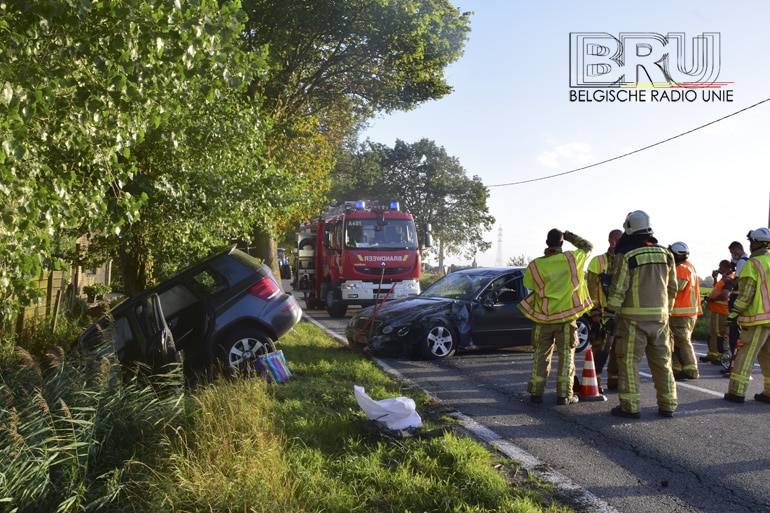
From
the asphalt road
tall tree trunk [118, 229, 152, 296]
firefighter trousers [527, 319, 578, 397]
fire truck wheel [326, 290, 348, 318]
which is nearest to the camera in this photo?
the asphalt road

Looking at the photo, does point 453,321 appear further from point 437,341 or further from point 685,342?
point 685,342

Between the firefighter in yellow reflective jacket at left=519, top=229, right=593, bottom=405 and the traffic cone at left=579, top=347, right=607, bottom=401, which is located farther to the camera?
the traffic cone at left=579, top=347, right=607, bottom=401

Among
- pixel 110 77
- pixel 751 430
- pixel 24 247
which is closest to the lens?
pixel 110 77

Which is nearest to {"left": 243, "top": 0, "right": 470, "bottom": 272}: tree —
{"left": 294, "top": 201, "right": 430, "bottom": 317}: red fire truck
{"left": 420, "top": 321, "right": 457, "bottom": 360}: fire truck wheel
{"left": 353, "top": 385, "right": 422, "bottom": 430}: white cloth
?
{"left": 294, "top": 201, "right": 430, "bottom": 317}: red fire truck

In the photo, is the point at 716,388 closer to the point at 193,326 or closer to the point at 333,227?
the point at 193,326

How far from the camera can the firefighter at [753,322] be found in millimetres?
6789

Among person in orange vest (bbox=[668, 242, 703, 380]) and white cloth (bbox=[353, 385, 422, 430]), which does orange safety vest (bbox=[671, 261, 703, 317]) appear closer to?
person in orange vest (bbox=[668, 242, 703, 380])

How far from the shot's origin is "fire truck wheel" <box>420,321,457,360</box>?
9.49 meters

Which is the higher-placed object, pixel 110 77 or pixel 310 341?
pixel 110 77

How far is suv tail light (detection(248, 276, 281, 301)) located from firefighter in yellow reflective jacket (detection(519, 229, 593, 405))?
3153 millimetres

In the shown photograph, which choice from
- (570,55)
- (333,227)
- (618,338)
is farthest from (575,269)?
(333,227)

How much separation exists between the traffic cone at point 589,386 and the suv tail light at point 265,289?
3749mm

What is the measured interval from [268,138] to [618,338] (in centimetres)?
1348

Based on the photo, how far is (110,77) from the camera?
177 inches
